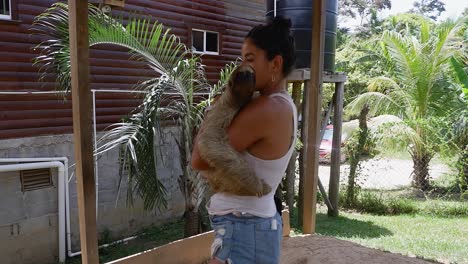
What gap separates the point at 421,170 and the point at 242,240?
360 inches

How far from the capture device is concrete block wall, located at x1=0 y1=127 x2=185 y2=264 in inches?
190

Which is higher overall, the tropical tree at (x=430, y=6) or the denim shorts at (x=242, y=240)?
the tropical tree at (x=430, y=6)

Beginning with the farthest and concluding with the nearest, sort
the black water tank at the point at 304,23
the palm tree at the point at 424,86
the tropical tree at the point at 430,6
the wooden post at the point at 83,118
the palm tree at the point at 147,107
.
A: the tropical tree at the point at 430,6, the palm tree at the point at 424,86, the black water tank at the point at 304,23, the palm tree at the point at 147,107, the wooden post at the point at 83,118

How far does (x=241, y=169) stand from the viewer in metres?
1.64

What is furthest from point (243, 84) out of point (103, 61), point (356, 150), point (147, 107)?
point (356, 150)

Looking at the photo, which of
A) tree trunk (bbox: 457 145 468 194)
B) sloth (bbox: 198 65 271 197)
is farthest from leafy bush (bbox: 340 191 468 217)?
sloth (bbox: 198 65 271 197)

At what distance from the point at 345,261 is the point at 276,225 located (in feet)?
6.43

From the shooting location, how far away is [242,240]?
175cm

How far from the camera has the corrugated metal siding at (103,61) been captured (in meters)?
4.76

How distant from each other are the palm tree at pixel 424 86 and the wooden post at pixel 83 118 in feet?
26.5

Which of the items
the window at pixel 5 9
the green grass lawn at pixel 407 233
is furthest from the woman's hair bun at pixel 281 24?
the window at pixel 5 9

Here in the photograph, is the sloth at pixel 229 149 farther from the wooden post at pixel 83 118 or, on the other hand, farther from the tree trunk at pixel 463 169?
the tree trunk at pixel 463 169

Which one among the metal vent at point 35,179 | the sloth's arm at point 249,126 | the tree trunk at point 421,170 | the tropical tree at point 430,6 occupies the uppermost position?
the tropical tree at point 430,6

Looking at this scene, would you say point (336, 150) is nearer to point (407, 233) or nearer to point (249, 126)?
point (407, 233)
